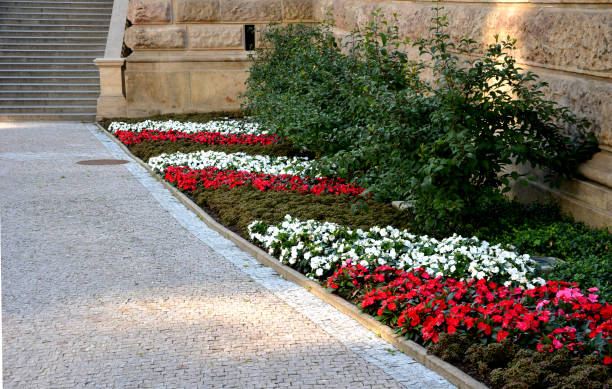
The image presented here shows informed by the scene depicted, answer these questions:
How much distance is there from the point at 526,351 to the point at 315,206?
4162 mm

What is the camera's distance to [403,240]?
650 cm

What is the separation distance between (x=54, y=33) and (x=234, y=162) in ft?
37.4

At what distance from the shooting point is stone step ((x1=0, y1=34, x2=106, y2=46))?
19734mm

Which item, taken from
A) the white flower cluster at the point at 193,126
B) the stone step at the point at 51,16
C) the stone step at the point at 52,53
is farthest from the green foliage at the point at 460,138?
the stone step at the point at 51,16

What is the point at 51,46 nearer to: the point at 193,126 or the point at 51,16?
the point at 51,16

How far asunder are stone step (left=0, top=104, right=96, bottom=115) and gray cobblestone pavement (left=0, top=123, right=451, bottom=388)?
354 inches

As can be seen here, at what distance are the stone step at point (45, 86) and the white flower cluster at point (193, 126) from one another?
319 cm

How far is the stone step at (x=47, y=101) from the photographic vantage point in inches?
696

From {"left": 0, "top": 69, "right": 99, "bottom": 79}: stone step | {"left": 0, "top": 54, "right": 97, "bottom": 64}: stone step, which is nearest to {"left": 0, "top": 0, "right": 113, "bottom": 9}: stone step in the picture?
{"left": 0, "top": 54, "right": 97, "bottom": 64}: stone step

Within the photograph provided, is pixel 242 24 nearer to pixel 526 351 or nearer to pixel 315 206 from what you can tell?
pixel 315 206

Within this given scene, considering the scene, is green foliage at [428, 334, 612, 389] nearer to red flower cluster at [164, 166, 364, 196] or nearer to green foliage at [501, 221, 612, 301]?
green foliage at [501, 221, 612, 301]

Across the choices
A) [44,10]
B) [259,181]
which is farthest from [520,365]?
[44,10]

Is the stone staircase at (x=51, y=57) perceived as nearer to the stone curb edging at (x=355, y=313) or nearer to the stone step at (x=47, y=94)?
the stone step at (x=47, y=94)

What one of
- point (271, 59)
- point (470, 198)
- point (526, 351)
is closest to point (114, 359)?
point (526, 351)
